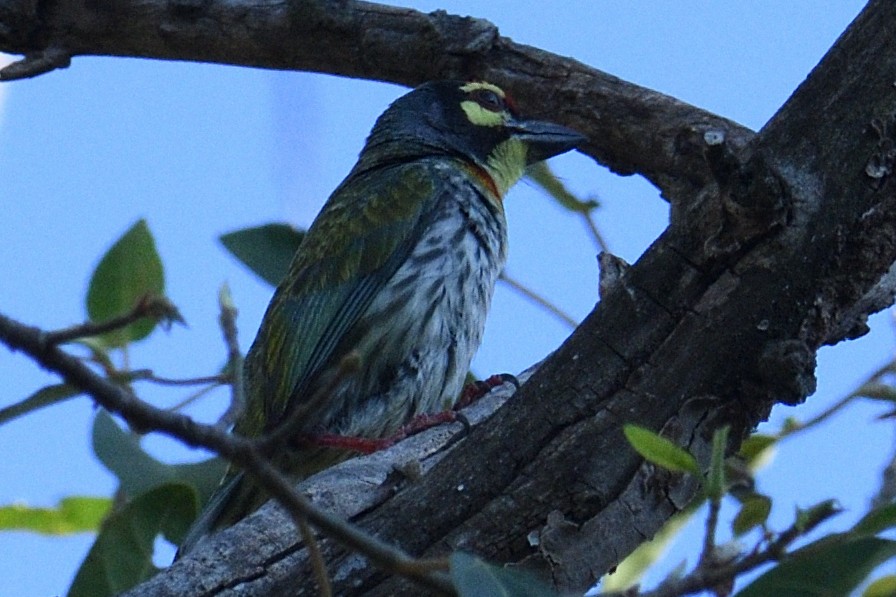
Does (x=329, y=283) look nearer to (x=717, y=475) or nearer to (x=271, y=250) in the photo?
(x=271, y=250)

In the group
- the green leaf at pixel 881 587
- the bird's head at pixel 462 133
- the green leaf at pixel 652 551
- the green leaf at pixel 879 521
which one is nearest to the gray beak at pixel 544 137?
the bird's head at pixel 462 133

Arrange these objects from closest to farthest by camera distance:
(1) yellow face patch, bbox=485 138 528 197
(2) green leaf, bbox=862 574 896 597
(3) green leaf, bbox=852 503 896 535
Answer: (3) green leaf, bbox=852 503 896 535 < (2) green leaf, bbox=862 574 896 597 < (1) yellow face patch, bbox=485 138 528 197

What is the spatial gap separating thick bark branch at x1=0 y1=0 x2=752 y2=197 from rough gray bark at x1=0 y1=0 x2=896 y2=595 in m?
1.66

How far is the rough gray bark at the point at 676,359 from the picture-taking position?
290cm

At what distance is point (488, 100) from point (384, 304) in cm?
103

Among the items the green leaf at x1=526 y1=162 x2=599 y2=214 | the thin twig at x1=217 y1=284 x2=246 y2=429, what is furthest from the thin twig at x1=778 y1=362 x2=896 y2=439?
the thin twig at x1=217 y1=284 x2=246 y2=429

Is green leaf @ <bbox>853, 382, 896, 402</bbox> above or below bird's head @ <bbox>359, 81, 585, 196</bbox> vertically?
below

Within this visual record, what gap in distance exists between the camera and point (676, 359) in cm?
297

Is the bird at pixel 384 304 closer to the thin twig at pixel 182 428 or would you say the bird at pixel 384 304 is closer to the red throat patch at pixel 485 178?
the red throat patch at pixel 485 178

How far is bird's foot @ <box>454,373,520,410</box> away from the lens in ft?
15.2

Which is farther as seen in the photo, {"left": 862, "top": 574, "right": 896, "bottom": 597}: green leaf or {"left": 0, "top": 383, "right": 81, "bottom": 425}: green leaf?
{"left": 0, "top": 383, "right": 81, "bottom": 425}: green leaf

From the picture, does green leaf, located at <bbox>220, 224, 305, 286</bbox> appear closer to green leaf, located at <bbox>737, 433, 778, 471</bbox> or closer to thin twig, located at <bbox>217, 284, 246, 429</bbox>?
green leaf, located at <bbox>737, 433, 778, 471</bbox>

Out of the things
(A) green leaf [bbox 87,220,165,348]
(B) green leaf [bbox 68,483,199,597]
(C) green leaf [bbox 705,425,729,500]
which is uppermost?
(A) green leaf [bbox 87,220,165,348]

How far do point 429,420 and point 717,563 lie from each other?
7.27 ft
